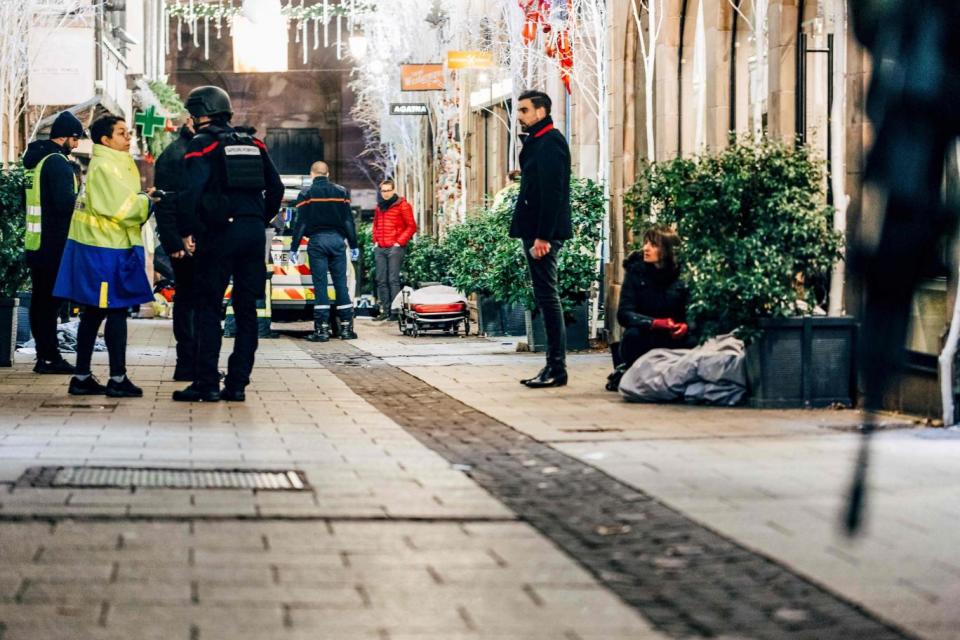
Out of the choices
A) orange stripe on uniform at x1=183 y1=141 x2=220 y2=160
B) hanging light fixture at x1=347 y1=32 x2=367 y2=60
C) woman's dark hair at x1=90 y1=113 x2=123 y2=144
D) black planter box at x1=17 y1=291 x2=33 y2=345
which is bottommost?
black planter box at x1=17 y1=291 x2=33 y2=345

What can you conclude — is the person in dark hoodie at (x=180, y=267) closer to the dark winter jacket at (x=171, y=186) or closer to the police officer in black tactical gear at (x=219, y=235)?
Answer: the dark winter jacket at (x=171, y=186)

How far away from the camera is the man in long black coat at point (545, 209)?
38.2ft

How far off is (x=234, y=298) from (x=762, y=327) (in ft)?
10.8

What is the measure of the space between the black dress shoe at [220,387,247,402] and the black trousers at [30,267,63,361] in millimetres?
2631

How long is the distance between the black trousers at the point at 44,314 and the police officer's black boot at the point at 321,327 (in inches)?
251

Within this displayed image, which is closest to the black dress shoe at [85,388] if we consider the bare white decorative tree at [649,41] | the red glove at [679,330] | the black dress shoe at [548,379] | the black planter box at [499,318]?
the black dress shoe at [548,379]

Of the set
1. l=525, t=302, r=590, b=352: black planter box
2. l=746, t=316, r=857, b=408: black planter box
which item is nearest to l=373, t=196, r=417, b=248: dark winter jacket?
l=525, t=302, r=590, b=352: black planter box

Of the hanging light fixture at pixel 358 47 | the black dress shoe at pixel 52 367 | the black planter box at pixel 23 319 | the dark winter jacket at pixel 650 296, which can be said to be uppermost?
the hanging light fixture at pixel 358 47

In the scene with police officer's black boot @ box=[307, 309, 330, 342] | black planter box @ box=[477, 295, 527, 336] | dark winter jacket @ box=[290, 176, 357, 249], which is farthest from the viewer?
dark winter jacket @ box=[290, 176, 357, 249]

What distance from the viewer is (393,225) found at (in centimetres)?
2375

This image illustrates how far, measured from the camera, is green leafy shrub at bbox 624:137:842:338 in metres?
9.92

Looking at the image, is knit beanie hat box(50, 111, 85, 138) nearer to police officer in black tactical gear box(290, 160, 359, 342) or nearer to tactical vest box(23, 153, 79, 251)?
tactical vest box(23, 153, 79, 251)

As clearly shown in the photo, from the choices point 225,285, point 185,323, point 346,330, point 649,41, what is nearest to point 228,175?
point 225,285

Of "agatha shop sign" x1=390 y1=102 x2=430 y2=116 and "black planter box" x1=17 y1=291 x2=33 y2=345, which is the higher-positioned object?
"agatha shop sign" x1=390 y1=102 x2=430 y2=116
